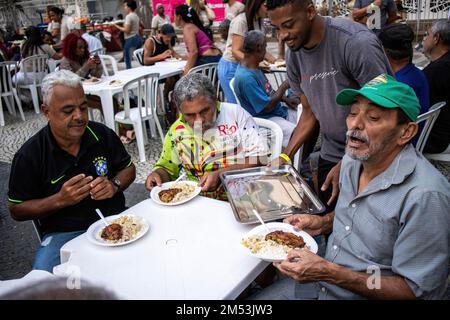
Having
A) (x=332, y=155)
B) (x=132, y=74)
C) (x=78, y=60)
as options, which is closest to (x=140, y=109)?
(x=132, y=74)

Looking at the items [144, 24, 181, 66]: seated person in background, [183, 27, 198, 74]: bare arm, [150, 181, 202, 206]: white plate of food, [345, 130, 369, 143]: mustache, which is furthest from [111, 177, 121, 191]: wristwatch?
[144, 24, 181, 66]: seated person in background

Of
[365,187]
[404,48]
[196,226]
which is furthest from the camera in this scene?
[404,48]

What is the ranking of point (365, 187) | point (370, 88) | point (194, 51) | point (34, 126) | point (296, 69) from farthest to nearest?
point (34, 126) < point (194, 51) < point (296, 69) < point (365, 187) < point (370, 88)

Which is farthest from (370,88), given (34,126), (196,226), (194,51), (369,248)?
(34,126)

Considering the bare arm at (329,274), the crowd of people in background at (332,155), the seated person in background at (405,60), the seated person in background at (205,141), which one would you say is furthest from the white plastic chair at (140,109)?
the bare arm at (329,274)

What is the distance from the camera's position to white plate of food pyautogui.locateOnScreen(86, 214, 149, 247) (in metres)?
1.76

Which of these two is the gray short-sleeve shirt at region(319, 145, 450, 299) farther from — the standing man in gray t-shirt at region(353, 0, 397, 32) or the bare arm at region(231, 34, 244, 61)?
the standing man in gray t-shirt at region(353, 0, 397, 32)

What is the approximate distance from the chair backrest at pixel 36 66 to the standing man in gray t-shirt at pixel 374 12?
6.64m

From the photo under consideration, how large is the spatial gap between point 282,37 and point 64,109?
144cm

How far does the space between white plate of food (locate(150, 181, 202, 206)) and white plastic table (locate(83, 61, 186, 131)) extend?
11.1 ft

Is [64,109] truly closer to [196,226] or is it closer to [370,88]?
[196,226]

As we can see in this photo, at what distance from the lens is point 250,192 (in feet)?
7.01

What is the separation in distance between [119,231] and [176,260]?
39 centimetres

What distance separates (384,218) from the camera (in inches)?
58.6
